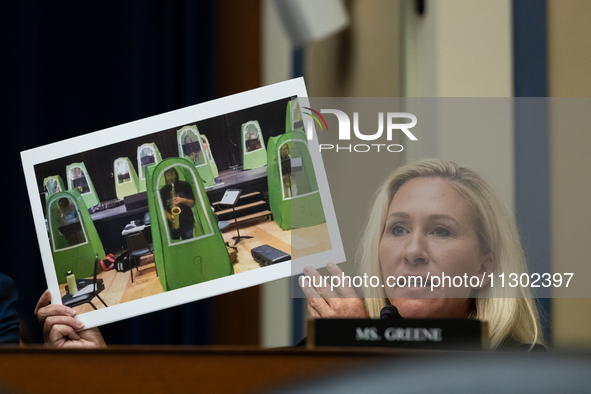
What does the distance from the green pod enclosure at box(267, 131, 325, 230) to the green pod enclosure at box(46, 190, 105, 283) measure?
0.29 metres

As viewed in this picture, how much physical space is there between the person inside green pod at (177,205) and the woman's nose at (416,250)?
32 cm

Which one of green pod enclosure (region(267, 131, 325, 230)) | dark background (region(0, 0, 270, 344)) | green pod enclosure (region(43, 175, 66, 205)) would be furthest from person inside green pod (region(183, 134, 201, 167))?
dark background (region(0, 0, 270, 344))

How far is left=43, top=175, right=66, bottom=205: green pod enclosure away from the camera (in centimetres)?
78

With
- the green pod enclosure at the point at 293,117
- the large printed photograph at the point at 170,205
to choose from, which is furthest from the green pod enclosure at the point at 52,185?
the green pod enclosure at the point at 293,117

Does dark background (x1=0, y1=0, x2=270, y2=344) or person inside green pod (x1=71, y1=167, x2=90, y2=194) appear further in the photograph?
dark background (x1=0, y1=0, x2=270, y2=344)

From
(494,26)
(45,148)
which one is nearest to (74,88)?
(45,148)

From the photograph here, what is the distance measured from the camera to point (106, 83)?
4.92 ft

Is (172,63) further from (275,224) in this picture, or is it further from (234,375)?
(234,375)

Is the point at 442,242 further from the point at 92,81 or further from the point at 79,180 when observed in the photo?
the point at 92,81

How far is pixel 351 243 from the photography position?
605 mm

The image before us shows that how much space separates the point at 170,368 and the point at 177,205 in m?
0.37

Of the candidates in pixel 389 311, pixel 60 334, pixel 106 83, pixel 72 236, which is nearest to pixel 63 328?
pixel 60 334

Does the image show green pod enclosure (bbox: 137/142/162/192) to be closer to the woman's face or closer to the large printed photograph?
the large printed photograph

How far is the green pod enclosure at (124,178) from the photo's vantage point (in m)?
0.75
